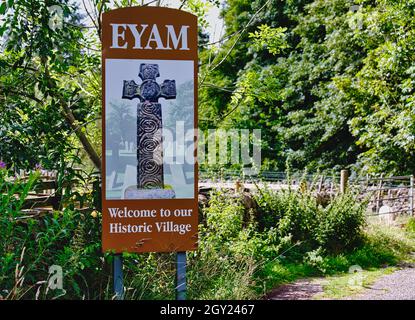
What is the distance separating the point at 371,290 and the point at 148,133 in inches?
140

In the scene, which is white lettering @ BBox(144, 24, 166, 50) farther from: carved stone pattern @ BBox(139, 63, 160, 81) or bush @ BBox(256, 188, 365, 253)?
bush @ BBox(256, 188, 365, 253)

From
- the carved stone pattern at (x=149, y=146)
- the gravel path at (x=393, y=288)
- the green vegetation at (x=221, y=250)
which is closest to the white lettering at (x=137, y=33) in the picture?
the carved stone pattern at (x=149, y=146)

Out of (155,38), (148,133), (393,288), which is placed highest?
(155,38)

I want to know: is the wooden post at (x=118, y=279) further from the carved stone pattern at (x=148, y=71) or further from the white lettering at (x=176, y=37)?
the white lettering at (x=176, y=37)

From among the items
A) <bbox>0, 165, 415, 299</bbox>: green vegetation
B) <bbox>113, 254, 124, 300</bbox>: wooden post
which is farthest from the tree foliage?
<bbox>113, 254, 124, 300</bbox>: wooden post

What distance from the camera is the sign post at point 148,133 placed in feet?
16.0

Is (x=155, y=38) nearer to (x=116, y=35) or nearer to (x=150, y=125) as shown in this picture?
(x=116, y=35)

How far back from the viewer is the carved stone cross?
16.2 feet

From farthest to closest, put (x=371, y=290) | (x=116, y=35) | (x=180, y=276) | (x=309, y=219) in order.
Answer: (x=309, y=219)
(x=371, y=290)
(x=180, y=276)
(x=116, y=35)

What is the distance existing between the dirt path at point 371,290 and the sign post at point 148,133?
184 cm

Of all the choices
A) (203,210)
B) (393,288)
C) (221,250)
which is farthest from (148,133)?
(393,288)

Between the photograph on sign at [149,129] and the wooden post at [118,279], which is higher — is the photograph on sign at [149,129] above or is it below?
above

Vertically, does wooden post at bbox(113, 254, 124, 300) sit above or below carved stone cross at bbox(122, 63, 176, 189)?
below

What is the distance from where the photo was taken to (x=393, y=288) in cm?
702
